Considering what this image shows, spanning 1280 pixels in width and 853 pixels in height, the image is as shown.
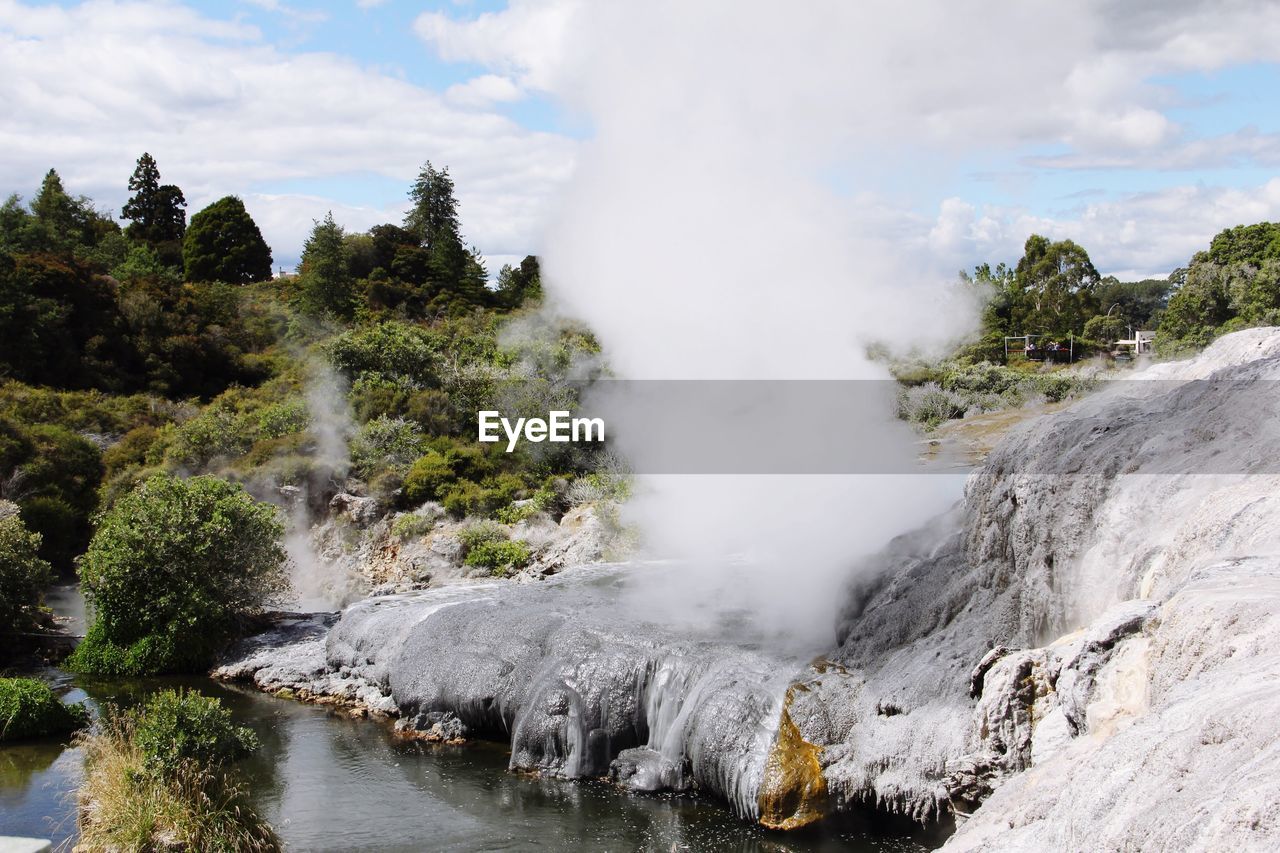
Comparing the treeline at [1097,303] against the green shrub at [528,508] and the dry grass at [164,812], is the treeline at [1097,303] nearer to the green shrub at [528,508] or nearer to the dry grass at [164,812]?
the green shrub at [528,508]

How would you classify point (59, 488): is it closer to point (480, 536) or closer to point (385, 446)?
point (385, 446)

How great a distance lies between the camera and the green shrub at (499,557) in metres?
24.5

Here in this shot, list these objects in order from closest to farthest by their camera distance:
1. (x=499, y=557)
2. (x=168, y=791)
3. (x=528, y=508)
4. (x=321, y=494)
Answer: (x=168, y=791) → (x=499, y=557) → (x=528, y=508) → (x=321, y=494)

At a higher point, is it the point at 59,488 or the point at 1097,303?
the point at 1097,303

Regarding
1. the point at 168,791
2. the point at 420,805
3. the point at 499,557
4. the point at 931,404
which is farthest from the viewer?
the point at 931,404

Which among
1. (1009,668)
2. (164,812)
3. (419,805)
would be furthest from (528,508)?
(1009,668)

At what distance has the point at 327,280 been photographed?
4681 centimetres

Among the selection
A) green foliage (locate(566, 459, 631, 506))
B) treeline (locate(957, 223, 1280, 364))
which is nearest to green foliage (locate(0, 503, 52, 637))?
green foliage (locate(566, 459, 631, 506))

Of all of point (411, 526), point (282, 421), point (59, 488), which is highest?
point (282, 421)

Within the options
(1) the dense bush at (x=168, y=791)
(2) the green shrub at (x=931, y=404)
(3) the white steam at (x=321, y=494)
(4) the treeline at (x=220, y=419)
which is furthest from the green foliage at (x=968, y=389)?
(1) the dense bush at (x=168, y=791)

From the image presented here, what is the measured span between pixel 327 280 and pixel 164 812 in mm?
38115

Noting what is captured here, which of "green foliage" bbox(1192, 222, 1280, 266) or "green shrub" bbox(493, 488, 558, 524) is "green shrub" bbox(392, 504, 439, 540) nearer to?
"green shrub" bbox(493, 488, 558, 524)

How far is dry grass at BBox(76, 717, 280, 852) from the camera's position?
35.7 ft

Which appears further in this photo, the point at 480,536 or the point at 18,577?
the point at 480,536
